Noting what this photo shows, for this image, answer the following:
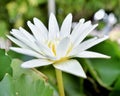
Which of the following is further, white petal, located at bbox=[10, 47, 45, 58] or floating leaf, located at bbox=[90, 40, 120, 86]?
floating leaf, located at bbox=[90, 40, 120, 86]

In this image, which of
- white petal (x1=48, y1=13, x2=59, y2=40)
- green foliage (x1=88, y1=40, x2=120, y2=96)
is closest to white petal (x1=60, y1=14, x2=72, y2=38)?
white petal (x1=48, y1=13, x2=59, y2=40)

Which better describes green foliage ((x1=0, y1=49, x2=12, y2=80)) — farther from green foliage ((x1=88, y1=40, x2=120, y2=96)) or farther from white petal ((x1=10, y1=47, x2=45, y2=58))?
green foliage ((x1=88, y1=40, x2=120, y2=96))

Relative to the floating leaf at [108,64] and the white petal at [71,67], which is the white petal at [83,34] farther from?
the floating leaf at [108,64]

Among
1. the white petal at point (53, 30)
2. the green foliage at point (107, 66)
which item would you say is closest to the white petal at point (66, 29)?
the white petal at point (53, 30)

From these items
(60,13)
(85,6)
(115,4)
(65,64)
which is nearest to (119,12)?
(115,4)

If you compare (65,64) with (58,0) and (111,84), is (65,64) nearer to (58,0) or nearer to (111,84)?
(111,84)

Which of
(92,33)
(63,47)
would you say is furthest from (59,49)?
(92,33)
